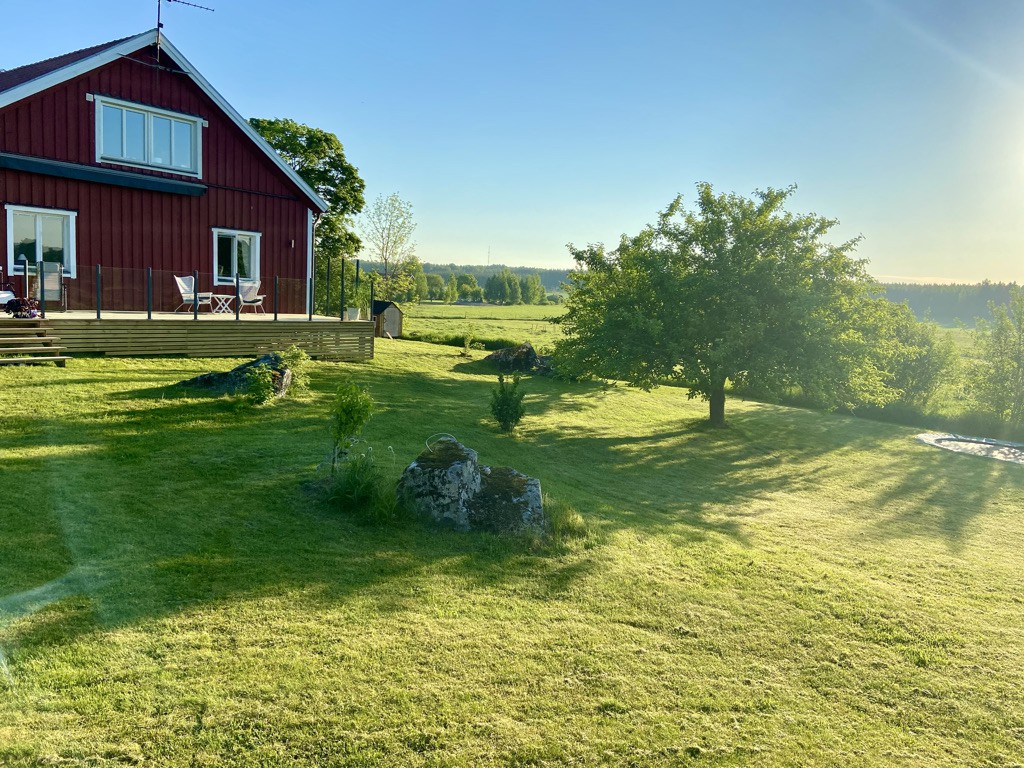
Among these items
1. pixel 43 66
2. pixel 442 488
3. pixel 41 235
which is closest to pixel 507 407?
pixel 442 488

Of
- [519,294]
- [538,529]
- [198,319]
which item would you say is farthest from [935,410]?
[519,294]

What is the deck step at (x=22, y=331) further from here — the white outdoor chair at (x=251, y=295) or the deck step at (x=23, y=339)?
the white outdoor chair at (x=251, y=295)

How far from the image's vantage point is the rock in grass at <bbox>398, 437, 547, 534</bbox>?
7691 millimetres

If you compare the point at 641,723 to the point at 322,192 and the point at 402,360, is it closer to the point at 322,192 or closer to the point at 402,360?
the point at 402,360

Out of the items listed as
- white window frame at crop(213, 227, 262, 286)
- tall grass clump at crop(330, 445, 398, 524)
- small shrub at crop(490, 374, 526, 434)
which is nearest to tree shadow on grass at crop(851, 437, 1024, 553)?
small shrub at crop(490, 374, 526, 434)

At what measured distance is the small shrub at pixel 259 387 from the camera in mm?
12000

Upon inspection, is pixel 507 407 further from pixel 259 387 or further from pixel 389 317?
pixel 389 317

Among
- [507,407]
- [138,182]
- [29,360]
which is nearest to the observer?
[29,360]

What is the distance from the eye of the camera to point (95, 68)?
17.5 metres

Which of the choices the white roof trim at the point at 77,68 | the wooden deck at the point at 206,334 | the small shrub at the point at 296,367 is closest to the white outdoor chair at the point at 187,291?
the wooden deck at the point at 206,334

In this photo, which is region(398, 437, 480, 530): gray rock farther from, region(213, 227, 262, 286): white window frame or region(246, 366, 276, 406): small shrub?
region(213, 227, 262, 286): white window frame

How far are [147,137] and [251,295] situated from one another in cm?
504

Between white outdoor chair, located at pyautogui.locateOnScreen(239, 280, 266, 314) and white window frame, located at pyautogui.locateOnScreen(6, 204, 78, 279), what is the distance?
154 inches

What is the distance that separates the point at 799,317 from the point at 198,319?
14168 millimetres
